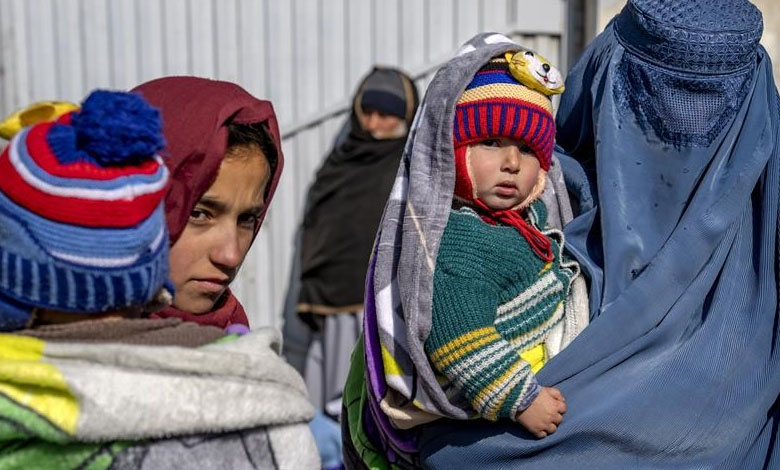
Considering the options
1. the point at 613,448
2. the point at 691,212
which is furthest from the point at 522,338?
the point at 691,212

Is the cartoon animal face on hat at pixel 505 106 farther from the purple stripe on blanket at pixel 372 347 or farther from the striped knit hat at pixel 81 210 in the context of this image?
the striped knit hat at pixel 81 210

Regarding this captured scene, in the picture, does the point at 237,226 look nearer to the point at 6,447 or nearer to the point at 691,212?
the point at 6,447

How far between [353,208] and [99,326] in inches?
140

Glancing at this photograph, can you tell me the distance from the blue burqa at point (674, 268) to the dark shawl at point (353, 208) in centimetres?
275

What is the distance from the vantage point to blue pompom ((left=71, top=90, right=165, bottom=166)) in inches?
58.0

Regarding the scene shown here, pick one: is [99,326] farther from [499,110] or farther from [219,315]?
[499,110]

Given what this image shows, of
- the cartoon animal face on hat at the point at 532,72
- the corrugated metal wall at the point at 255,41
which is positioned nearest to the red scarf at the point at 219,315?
the cartoon animal face on hat at the point at 532,72

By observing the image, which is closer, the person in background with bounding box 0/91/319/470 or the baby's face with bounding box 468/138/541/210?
the person in background with bounding box 0/91/319/470

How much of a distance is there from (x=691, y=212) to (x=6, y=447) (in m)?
1.41

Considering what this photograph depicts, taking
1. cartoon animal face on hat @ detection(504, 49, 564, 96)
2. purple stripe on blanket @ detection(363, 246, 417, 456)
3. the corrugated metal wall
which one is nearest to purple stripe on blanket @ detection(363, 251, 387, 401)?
purple stripe on blanket @ detection(363, 246, 417, 456)

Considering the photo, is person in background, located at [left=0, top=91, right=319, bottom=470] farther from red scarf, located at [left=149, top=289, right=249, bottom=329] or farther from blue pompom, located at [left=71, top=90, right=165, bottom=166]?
red scarf, located at [left=149, top=289, right=249, bottom=329]

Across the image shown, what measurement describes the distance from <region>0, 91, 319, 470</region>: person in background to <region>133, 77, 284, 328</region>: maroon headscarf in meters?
0.28

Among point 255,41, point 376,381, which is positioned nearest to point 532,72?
point 376,381

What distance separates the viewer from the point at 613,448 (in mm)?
2180
